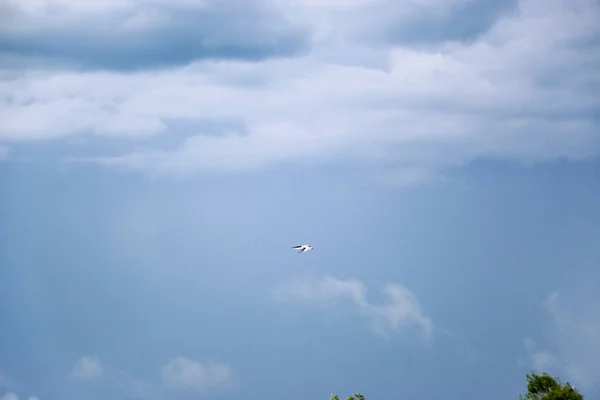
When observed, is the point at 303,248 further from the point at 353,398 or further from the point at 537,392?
the point at 537,392

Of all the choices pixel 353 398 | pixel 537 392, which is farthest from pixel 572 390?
pixel 353 398

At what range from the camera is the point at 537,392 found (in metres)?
108

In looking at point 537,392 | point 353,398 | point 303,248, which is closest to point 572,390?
point 537,392

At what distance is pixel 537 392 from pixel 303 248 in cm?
3235

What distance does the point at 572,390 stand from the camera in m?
105

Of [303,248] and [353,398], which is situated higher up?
[303,248]

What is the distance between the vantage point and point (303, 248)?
105 metres

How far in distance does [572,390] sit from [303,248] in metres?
34.2

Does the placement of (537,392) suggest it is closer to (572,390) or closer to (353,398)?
(572,390)

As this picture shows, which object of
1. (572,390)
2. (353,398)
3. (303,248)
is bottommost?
(353,398)

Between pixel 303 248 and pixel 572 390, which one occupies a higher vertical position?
pixel 303 248

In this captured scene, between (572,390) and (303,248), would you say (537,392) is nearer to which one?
(572,390)

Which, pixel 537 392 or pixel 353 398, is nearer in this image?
pixel 353 398

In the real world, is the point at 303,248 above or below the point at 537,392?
above
